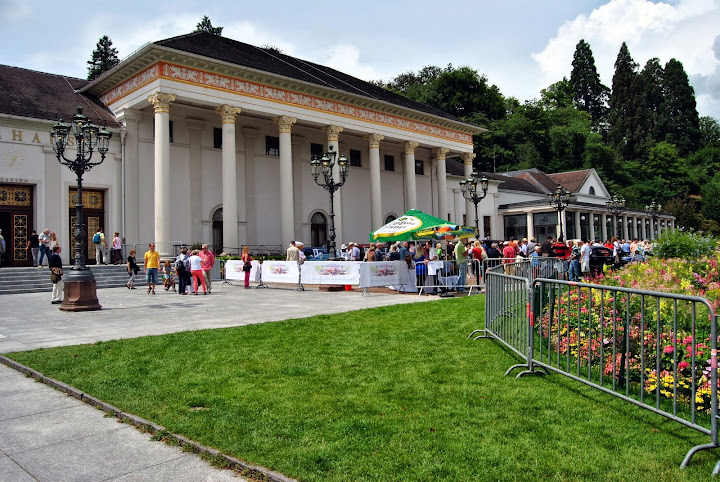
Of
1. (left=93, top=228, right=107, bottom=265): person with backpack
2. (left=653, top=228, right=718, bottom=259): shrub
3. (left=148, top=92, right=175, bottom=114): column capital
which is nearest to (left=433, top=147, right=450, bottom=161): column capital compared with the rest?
(left=148, top=92, right=175, bottom=114): column capital

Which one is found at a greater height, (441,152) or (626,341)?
(441,152)

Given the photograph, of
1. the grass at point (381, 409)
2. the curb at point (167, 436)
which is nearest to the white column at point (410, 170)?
the grass at point (381, 409)

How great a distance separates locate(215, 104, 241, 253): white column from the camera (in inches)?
1162

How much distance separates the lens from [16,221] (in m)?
26.0

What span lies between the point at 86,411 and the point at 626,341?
549cm

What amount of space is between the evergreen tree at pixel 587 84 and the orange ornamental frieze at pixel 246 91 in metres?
78.9

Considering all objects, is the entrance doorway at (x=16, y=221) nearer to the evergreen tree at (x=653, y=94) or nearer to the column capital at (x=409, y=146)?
the column capital at (x=409, y=146)

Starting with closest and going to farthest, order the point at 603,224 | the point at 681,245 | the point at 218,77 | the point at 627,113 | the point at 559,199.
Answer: the point at 681,245
the point at 218,77
the point at 559,199
the point at 603,224
the point at 627,113

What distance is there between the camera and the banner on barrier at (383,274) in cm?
1859

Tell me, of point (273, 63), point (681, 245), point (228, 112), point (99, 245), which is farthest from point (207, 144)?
point (681, 245)

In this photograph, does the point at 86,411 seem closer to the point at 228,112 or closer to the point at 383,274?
the point at 383,274

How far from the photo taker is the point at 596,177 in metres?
65.9

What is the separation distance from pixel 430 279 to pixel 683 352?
13.6 m

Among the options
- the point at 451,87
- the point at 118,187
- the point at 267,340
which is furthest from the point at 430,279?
the point at 451,87
